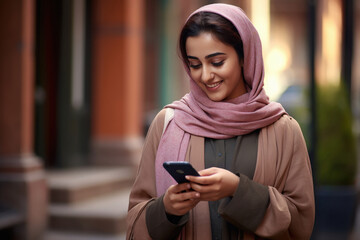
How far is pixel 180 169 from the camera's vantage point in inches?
77.7

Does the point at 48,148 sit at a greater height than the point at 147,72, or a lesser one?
lesser

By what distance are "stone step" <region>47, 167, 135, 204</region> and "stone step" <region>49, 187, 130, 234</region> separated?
0.12 metres

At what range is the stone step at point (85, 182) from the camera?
23.7 feet

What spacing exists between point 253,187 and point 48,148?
708cm

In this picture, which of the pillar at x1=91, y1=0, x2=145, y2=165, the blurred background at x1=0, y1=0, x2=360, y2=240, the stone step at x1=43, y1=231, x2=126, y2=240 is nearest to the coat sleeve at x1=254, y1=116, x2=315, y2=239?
the blurred background at x1=0, y1=0, x2=360, y2=240

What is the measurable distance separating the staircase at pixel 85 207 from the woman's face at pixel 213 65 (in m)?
4.68

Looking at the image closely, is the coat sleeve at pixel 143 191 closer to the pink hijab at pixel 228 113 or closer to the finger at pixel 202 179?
the pink hijab at pixel 228 113

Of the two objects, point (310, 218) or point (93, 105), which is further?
point (93, 105)

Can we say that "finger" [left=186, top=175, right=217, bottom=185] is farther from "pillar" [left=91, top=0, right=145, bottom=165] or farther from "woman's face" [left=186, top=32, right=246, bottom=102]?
"pillar" [left=91, top=0, right=145, bottom=165]

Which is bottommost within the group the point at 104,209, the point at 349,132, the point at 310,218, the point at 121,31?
the point at 104,209

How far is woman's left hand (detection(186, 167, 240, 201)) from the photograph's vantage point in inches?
79.5

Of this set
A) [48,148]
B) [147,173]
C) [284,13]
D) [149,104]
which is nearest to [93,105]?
[48,148]

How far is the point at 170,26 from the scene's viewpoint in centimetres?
1179

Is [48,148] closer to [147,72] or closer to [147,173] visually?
[147,72]
